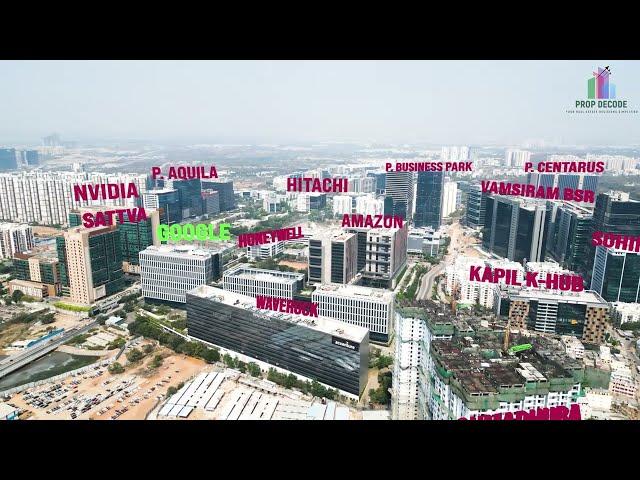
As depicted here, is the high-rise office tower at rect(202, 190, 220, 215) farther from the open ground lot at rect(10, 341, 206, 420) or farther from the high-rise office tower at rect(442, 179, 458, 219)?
the open ground lot at rect(10, 341, 206, 420)

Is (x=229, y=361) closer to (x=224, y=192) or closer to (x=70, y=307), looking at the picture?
(x=70, y=307)

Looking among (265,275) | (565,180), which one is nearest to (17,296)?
(265,275)

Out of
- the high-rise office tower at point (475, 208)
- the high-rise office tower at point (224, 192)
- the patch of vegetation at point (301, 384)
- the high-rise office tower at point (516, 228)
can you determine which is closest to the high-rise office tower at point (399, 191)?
the high-rise office tower at point (475, 208)

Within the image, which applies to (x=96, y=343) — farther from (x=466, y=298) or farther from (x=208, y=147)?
(x=208, y=147)

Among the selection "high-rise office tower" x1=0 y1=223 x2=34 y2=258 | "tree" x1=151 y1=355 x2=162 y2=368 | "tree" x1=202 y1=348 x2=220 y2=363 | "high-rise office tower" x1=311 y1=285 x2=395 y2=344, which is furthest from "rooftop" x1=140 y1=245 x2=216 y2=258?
"high-rise office tower" x1=0 y1=223 x2=34 y2=258

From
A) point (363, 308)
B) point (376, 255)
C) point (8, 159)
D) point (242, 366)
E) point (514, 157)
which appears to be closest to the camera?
point (242, 366)

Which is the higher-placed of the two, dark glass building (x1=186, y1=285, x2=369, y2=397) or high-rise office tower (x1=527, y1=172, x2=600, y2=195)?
high-rise office tower (x1=527, y1=172, x2=600, y2=195)
